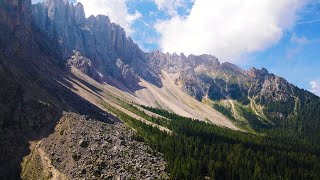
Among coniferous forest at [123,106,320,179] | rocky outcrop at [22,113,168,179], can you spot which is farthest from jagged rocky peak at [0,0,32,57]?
rocky outcrop at [22,113,168,179]

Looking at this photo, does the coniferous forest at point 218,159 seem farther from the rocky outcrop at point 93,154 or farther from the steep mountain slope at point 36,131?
the steep mountain slope at point 36,131

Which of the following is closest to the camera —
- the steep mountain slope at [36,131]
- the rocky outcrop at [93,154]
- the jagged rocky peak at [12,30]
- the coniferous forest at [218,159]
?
the rocky outcrop at [93,154]

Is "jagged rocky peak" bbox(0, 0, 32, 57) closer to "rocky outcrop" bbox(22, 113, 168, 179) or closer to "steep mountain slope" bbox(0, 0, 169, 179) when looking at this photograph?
"steep mountain slope" bbox(0, 0, 169, 179)

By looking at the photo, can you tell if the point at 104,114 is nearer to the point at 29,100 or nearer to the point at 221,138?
the point at 29,100

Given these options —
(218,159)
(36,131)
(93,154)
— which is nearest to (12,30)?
(36,131)

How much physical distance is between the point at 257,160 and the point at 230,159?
1665 cm

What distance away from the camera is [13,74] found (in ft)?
416

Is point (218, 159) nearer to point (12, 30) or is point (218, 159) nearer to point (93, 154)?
point (93, 154)

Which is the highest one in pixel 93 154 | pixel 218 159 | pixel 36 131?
pixel 36 131

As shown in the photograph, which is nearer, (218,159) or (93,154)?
(93,154)

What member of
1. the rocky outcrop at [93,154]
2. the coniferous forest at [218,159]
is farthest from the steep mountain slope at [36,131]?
the coniferous forest at [218,159]

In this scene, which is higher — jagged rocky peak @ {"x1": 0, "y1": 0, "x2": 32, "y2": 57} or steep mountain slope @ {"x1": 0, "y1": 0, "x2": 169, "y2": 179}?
jagged rocky peak @ {"x1": 0, "y1": 0, "x2": 32, "y2": 57}

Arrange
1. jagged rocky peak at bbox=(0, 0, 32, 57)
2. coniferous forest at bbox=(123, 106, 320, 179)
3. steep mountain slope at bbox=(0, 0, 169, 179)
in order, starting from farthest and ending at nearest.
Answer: jagged rocky peak at bbox=(0, 0, 32, 57)
coniferous forest at bbox=(123, 106, 320, 179)
steep mountain slope at bbox=(0, 0, 169, 179)

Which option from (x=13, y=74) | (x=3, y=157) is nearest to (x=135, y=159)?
(x=3, y=157)
